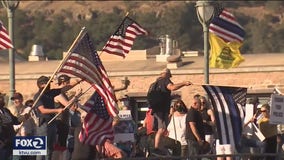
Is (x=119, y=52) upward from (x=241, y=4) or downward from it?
downward

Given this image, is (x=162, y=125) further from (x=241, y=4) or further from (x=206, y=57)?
(x=241, y=4)

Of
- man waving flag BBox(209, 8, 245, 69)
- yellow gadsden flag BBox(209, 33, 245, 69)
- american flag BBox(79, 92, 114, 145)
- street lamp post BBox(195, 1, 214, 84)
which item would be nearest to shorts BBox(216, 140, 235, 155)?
american flag BBox(79, 92, 114, 145)

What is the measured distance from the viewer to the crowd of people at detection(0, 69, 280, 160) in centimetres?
1694

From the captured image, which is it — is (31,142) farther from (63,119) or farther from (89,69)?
(63,119)

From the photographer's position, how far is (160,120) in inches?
782

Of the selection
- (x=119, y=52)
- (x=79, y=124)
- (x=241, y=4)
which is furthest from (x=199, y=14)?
(x=241, y=4)

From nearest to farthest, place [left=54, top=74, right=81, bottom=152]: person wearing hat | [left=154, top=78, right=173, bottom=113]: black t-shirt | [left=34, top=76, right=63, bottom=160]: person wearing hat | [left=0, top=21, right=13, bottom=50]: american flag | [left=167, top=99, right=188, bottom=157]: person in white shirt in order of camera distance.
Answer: [left=34, top=76, right=63, bottom=160]: person wearing hat, [left=54, top=74, right=81, bottom=152]: person wearing hat, [left=154, top=78, right=173, bottom=113]: black t-shirt, [left=167, top=99, right=188, bottom=157]: person in white shirt, [left=0, top=21, right=13, bottom=50]: american flag

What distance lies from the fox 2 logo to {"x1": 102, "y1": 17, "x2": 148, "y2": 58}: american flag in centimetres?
677

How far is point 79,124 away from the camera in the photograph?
18.7 meters

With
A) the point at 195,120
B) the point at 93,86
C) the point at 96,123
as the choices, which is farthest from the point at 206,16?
the point at 93,86

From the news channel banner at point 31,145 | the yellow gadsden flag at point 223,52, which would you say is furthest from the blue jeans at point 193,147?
the yellow gadsden flag at point 223,52

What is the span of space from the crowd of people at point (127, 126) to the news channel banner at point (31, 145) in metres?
1.17

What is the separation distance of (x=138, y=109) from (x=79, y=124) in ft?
38.0

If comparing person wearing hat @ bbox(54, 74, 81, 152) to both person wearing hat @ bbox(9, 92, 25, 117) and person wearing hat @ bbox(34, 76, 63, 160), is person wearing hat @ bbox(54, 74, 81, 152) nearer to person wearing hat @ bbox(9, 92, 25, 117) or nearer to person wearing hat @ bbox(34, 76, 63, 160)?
person wearing hat @ bbox(34, 76, 63, 160)
